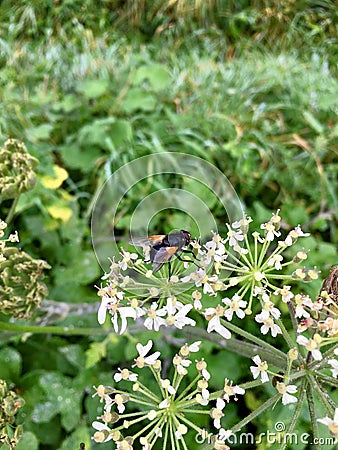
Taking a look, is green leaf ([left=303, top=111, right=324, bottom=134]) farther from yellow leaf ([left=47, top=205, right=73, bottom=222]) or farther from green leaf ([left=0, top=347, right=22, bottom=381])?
green leaf ([left=0, top=347, right=22, bottom=381])

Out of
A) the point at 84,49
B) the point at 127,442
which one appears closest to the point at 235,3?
the point at 84,49

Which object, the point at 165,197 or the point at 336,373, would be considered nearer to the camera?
the point at 336,373

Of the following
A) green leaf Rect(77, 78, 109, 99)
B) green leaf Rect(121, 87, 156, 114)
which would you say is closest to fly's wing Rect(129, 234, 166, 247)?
green leaf Rect(121, 87, 156, 114)

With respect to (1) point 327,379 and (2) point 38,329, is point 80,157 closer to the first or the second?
(2) point 38,329

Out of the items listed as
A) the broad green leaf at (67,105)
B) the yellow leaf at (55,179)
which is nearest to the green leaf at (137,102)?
the broad green leaf at (67,105)

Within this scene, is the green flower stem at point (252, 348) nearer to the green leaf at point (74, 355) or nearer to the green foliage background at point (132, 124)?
the green foliage background at point (132, 124)

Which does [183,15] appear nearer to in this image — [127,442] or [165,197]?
[165,197]

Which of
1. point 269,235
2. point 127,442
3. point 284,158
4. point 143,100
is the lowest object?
point 284,158
